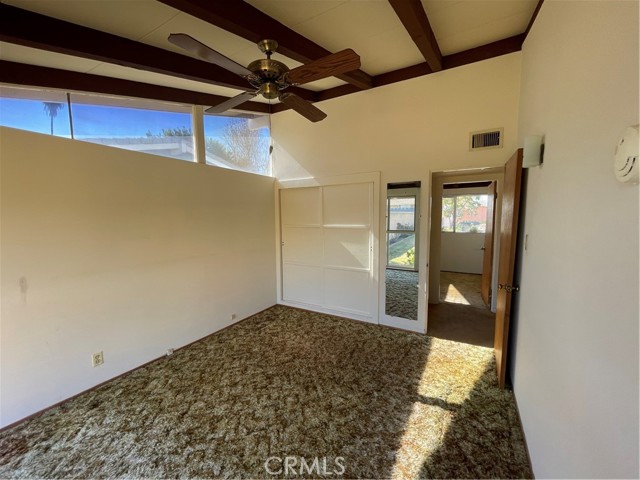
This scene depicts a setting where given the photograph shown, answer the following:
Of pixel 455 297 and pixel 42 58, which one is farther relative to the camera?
pixel 455 297

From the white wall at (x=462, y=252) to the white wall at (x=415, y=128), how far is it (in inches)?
175

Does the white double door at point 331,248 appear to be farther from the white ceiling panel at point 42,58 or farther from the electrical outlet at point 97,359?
the white ceiling panel at point 42,58

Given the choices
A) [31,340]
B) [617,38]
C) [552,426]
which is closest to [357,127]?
[617,38]

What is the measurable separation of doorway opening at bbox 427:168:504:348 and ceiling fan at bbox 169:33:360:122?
7.31ft

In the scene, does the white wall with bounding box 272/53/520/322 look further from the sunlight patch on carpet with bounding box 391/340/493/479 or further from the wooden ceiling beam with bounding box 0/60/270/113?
the wooden ceiling beam with bounding box 0/60/270/113

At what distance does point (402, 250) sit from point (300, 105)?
2.21m

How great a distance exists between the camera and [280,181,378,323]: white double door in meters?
3.67

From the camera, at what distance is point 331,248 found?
399 cm

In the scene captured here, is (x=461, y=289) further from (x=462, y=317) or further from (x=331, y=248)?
(x=331, y=248)

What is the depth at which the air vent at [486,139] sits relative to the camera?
9.16ft

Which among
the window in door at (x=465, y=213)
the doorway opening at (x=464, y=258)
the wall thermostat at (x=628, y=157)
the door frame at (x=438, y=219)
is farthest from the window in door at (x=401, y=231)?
the window in door at (x=465, y=213)

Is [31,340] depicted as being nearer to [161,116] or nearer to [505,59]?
[161,116]

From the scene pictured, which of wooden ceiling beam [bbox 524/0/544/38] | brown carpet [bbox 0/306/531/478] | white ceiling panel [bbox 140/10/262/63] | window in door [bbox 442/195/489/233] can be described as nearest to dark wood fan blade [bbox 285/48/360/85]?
white ceiling panel [bbox 140/10/262/63]

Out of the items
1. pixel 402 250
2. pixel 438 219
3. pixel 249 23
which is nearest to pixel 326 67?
pixel 249 23
